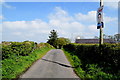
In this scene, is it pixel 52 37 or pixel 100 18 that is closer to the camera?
pixel 100 18

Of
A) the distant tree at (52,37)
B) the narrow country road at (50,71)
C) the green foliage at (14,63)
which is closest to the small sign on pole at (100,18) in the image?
the narrow country road at (50,71)

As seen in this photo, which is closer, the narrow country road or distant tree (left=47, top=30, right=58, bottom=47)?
the narrow country road

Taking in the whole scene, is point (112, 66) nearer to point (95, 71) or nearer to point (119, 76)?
point (95, 71)

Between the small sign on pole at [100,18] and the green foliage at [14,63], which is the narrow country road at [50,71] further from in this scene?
the small sign on pole at [100,18]

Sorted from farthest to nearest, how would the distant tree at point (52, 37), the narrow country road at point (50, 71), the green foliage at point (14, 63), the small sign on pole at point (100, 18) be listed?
the distant tree at point (52, 37)
the small sign on pole at point (100, 18)
the green foliage at point (14, 63)
the narrow country road at point (50, 71)

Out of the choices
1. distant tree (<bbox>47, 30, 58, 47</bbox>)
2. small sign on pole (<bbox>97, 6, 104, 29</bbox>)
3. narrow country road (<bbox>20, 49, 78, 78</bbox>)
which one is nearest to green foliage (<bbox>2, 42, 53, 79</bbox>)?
narrow country road (<bbox>20, 49, 78, 78</bbox>)

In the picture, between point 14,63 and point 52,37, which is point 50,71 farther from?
point 52,37

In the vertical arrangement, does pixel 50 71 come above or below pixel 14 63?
below

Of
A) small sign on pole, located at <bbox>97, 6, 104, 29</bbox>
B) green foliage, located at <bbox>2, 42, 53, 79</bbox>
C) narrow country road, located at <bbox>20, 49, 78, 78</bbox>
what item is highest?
small sign on pole, located at <bbox>97, 6, 104, 29</bbox>

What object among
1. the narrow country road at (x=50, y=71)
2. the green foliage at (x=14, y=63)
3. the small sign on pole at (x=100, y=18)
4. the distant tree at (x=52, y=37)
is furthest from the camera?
the distant tree at (x=52, y=37)

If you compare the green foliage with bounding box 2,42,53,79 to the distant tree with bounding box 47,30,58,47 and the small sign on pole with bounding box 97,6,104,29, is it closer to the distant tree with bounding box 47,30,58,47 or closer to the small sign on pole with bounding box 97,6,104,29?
the small sign on pole with bounding box 97,6,104,29

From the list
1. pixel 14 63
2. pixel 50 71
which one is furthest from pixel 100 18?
pixel 14 63

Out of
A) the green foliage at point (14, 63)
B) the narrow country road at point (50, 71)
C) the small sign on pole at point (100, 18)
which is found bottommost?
the narrow country road at point (50, 71)

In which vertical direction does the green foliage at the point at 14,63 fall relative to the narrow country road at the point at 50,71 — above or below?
above
